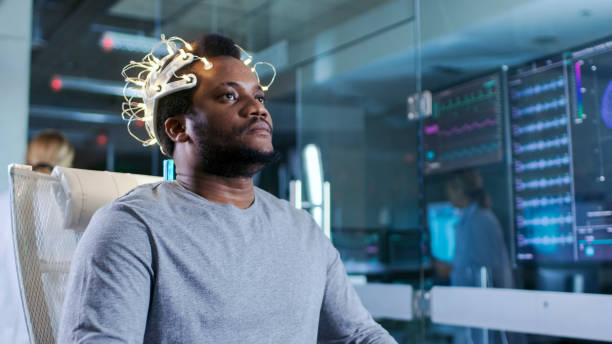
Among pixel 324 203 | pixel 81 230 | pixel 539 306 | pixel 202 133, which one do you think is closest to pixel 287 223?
pixel 202 133

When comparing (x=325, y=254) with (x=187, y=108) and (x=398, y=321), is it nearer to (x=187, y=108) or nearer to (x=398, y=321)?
(x=187, y=108)

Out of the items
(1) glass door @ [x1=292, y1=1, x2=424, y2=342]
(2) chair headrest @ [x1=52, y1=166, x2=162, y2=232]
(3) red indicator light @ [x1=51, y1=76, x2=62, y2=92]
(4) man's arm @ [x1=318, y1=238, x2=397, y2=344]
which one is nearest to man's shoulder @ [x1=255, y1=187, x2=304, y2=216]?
(4) man's arm @ [x1=318, y1=238, x2=397, y2=344]

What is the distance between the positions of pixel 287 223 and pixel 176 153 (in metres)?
0.28

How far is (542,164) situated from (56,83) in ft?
12.9

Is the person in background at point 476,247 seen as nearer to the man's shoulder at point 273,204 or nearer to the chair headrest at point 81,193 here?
the man's shoulder at point 273,204

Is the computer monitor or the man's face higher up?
the man's face

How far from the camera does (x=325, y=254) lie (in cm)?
140

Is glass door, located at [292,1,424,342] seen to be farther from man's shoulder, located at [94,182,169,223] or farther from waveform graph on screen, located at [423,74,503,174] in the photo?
man's shoulder, located at [94,182,169,223]

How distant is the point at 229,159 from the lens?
4.32 feet

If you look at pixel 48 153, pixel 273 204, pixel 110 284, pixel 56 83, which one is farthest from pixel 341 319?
pixel 56 83

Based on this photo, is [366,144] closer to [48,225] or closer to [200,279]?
[48,225]

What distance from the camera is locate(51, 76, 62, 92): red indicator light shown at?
5.11m

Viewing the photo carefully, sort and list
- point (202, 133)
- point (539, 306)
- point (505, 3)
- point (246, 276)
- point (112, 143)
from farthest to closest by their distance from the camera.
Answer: point (112, 143), point (505, 3), point (539, 306), point (202, 133), point (246, 276)

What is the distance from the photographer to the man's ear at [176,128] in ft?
4.56
